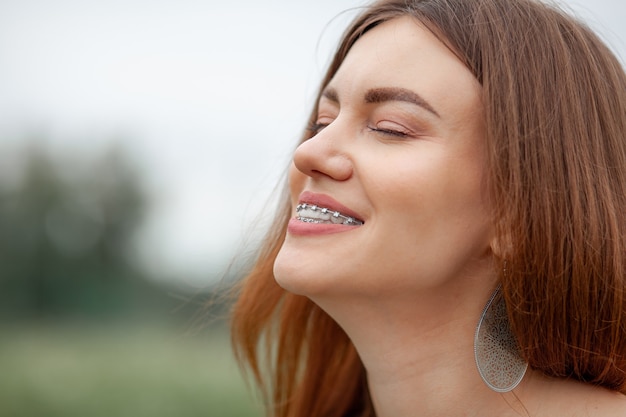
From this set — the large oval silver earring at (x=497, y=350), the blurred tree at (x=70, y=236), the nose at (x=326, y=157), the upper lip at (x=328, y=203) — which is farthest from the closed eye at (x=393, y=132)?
the blurred tree at (x=70, y=236)

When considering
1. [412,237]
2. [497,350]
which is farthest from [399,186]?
[497,350]

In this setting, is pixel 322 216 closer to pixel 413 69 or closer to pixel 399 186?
pixel 399 186

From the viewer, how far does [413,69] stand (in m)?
2.46

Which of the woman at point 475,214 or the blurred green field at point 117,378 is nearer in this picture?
the woman at point 475,214

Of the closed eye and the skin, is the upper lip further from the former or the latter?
the closed eye

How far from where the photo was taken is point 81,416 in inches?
356

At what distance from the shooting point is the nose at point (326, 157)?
2455mm

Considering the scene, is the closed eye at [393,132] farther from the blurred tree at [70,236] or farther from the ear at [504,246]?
the blurred tree at [70,236]

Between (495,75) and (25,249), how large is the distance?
2639 cm

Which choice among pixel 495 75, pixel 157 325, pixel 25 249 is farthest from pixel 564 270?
pixel 25 249

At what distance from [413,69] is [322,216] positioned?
0.60 m

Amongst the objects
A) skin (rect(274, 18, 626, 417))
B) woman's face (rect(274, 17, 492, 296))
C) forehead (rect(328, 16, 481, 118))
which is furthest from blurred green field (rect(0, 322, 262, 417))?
forehead (rect(328, 16, 481, 118))

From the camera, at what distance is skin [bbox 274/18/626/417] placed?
2375 millimetres

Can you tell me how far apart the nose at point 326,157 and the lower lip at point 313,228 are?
17 centimetres
